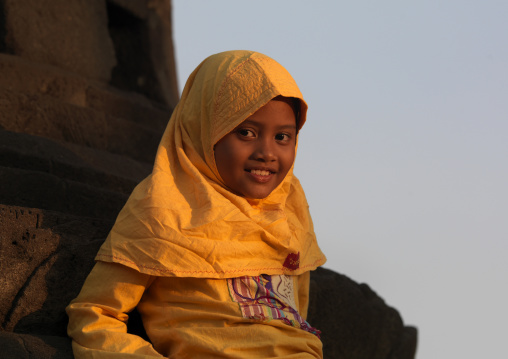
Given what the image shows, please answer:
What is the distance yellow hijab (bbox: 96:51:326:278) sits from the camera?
2.67 meters

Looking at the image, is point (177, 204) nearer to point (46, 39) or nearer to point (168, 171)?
point (168, 171)

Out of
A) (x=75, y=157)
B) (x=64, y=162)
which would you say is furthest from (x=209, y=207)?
(x=75, y=157)

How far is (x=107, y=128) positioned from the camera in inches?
190

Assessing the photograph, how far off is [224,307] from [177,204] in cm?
42

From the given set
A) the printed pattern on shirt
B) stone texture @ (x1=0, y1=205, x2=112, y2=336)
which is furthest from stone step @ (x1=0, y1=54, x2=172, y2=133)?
the printed pattern on shirt

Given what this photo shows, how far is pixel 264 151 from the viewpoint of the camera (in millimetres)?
2859

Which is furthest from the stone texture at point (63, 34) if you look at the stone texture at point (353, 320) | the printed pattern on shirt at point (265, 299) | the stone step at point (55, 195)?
the printed pattern on shirt at point (265, 299)

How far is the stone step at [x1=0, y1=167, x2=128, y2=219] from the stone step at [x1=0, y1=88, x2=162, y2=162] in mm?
897

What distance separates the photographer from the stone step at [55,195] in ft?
11.2

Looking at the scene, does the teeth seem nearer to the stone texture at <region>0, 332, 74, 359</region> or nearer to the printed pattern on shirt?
the printed pattern on shirt

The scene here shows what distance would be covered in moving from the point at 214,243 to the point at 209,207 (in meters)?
0.14

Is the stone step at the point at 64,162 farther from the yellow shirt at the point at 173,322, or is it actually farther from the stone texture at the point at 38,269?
the yellow shirt at the point at 173,322

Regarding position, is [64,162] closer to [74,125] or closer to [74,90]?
[74,125]

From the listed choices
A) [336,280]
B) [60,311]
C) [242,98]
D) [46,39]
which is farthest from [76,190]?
[46,39]
